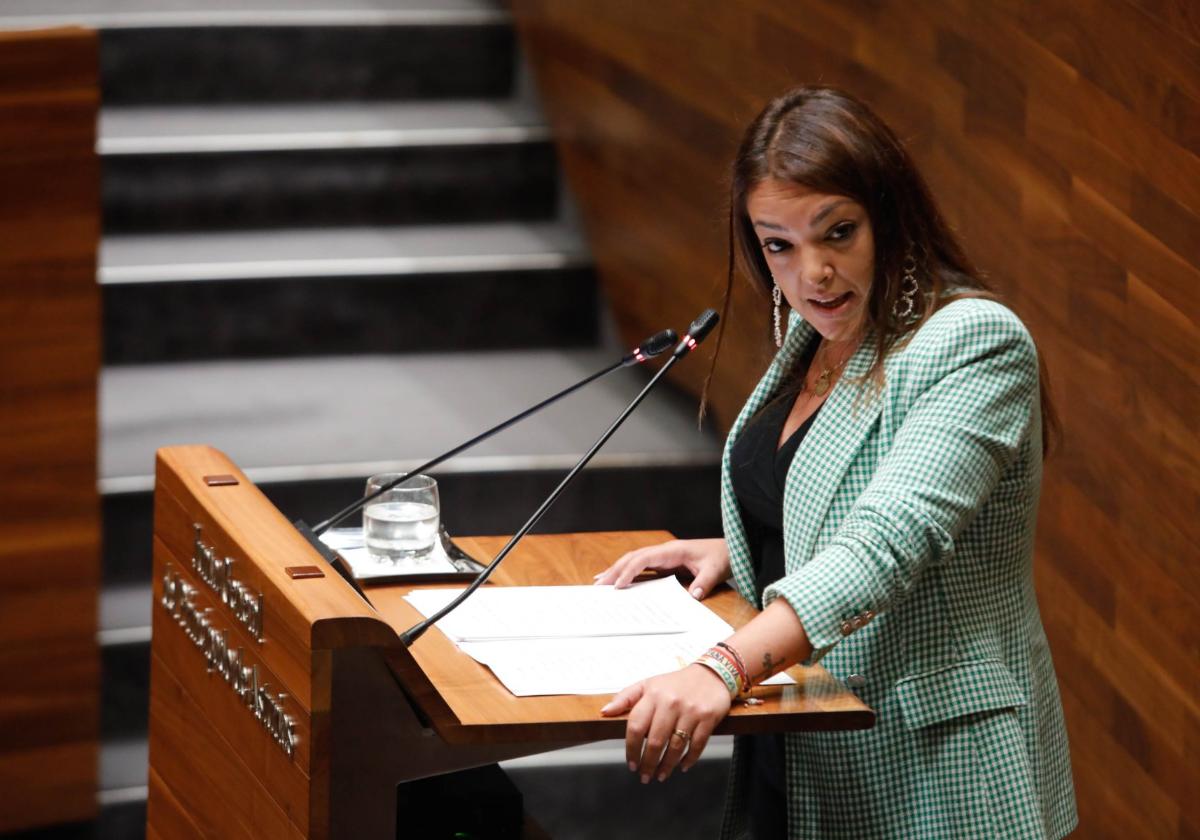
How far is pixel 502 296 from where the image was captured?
149 inches

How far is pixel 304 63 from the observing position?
405 cm

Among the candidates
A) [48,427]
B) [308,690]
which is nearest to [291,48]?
[48,427]

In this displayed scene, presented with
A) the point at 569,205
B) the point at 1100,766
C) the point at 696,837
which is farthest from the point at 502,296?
the point at 1100,766

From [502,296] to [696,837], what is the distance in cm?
124

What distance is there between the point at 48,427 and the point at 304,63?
1.60 metres

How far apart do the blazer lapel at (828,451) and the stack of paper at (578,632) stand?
0.41ft

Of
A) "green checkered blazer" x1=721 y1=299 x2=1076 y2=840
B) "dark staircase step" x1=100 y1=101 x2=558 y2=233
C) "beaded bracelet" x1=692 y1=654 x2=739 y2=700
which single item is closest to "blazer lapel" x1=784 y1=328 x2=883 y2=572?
"green checkered blazer" x1=721 y1=299 x2=1076 y2=840

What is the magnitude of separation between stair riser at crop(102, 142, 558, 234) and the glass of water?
2.00 meters

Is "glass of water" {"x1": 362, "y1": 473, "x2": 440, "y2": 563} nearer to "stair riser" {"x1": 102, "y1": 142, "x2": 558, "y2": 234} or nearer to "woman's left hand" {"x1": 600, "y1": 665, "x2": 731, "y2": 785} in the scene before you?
"woman's left hand" {"x1": 600, "y1": 665, "x2": 731, "y2": 785}

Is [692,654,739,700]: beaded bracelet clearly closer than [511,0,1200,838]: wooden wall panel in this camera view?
Yes

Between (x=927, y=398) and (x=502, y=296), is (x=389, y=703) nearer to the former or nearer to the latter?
(x=927, y=398)

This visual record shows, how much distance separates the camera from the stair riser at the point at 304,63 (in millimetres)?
3971

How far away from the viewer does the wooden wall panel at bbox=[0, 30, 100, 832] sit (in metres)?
2.60

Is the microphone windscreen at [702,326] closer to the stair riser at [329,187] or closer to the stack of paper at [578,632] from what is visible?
the stack of paper at [578,632]
